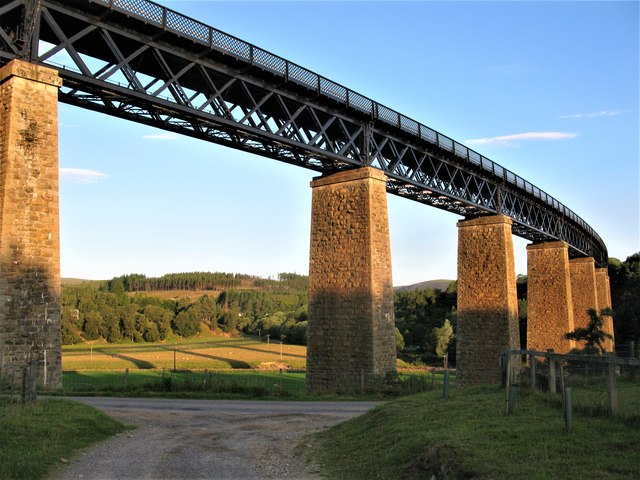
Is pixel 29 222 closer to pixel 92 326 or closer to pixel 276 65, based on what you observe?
pixel 276 65

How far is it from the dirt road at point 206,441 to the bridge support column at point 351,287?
5681 mm

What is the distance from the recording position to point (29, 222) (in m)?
17.5

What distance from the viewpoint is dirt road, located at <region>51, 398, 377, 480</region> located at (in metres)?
10.2

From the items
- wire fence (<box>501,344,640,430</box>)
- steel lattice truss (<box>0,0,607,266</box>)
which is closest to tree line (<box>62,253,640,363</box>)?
steel lattice truss (<box>0,0,607,266</box>)

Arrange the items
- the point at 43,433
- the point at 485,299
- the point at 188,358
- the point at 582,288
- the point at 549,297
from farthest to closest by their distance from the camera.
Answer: the point at 188,358, the point at 582,288, the point at 549,297, the point at 485,299, the point at 43,433

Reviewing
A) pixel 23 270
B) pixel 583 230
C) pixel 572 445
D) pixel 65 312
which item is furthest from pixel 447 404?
pixel 65 312

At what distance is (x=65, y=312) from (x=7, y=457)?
10546 cm

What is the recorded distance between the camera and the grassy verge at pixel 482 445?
764cm

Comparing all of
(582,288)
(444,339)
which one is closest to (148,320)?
(444,339)

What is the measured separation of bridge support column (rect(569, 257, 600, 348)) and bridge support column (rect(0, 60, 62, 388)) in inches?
2163

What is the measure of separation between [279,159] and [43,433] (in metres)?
17.8

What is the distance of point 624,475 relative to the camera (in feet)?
22.9

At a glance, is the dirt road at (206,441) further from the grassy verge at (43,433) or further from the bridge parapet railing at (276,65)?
the bridge parapet railing at (276,65)

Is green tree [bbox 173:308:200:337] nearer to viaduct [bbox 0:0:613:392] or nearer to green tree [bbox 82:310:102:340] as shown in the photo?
green tree [bbox 82:310:102:340]
